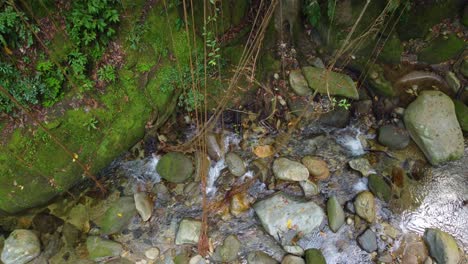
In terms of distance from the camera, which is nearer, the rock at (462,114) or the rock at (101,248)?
the rock at (101,248)

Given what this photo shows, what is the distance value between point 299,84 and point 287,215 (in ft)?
5.80

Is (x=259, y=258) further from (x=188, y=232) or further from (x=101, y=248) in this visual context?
(x=101, y=248)

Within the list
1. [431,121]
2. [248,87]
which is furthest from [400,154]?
[248,87]

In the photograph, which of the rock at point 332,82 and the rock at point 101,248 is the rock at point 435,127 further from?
the rock at point 101,248

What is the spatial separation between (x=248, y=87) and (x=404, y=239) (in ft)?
8.38

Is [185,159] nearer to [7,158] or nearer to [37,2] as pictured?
[7,158]

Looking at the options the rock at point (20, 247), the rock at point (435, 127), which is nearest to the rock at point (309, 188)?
the rock at point (435, 127)

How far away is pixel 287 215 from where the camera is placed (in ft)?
11.8

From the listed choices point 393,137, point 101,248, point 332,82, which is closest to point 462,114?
point 393,137

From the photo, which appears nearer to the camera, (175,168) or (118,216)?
(118,216)

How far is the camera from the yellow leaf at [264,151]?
163 inches

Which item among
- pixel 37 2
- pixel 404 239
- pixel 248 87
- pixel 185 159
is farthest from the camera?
pixel 248 87

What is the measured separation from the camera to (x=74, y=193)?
3.80 metres

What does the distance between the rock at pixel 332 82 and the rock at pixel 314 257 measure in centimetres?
202
